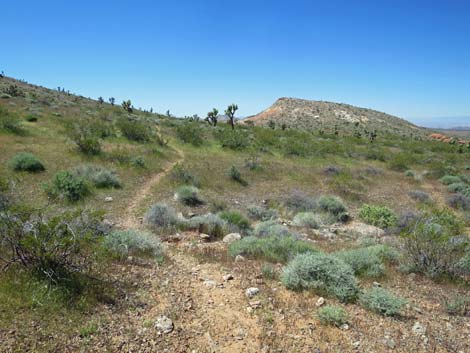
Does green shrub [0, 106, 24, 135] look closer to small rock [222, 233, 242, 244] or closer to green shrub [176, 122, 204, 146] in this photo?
green shrub [176, 122, 204, 146]

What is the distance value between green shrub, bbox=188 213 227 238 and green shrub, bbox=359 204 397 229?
625 centimetres

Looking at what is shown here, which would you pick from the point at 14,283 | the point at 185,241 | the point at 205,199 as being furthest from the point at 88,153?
the point at 14,283

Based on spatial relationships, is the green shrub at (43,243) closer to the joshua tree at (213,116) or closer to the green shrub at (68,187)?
the green shrub at (68,187)

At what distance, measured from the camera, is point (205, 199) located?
12297 mm

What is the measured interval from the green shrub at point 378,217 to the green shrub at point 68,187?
35.2 feet

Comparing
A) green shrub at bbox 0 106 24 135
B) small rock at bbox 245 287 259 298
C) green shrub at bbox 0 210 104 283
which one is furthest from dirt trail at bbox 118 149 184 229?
green shrub at bbox 0 106 24 135

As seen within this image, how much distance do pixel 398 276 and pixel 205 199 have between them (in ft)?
24.9

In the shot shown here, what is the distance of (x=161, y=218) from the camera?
905 centimetres

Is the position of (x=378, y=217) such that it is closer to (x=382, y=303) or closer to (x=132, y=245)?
(x=382, y=303)

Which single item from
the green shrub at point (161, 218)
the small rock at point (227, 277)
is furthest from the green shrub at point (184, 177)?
the small rock at point (227, 277)

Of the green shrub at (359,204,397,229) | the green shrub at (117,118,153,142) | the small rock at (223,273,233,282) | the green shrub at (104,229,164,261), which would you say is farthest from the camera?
the green shrub at (117,118,153,142)

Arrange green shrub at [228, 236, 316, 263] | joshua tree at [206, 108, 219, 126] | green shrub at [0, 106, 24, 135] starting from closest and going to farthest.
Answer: green shrub at [228, 236, 316, 263] < green shrub at [0, 106, 24, 135] < joshua tree at [206, 108, 219, 126]

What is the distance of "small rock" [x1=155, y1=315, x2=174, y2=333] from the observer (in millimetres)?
4211

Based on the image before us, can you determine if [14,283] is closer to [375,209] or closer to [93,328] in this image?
[93,328]
